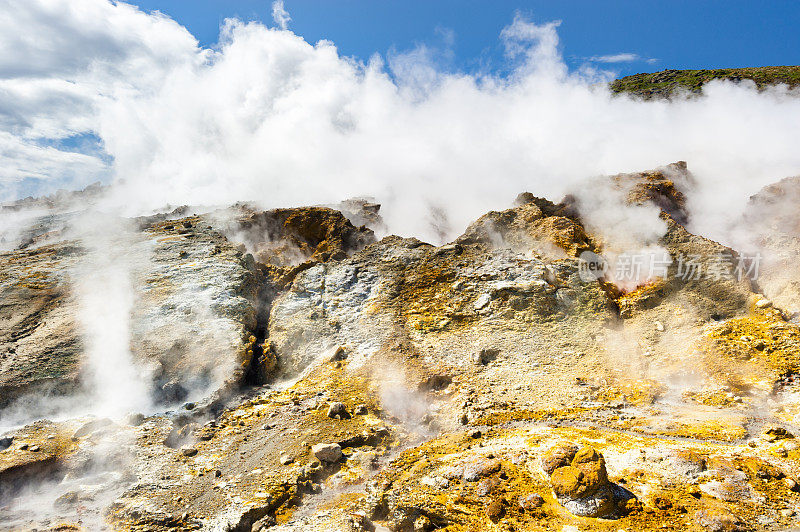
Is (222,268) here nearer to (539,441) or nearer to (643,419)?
(539,441)

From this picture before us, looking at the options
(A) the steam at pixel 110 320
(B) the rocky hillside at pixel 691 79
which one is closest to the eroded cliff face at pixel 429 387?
(A) the steam at pixel 110 320

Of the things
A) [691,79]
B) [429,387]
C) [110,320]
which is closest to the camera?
[429,387]

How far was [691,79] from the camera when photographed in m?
67.1

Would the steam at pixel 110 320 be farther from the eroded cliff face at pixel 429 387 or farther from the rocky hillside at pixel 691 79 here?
the rocky hillside at pixel 691 79

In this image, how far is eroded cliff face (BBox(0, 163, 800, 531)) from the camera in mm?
10344

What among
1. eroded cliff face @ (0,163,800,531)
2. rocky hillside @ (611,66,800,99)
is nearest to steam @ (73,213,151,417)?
eroded cliff face @ (0,163,800,531)

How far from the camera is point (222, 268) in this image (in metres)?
24.4

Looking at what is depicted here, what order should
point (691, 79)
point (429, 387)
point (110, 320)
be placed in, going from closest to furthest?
point (429, 387)
point (110, 320)
point (691, 79)

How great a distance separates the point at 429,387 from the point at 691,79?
7641 cm

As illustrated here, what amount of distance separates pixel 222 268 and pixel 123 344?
21.7ft

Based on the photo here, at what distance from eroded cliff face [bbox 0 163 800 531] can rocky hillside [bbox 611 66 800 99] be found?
153 ft

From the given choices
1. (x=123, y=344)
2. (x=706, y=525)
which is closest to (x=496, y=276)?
(x=706, y=525)

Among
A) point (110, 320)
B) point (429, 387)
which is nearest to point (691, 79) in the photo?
point (429, 387)

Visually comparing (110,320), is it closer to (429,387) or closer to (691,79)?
(429,387)
